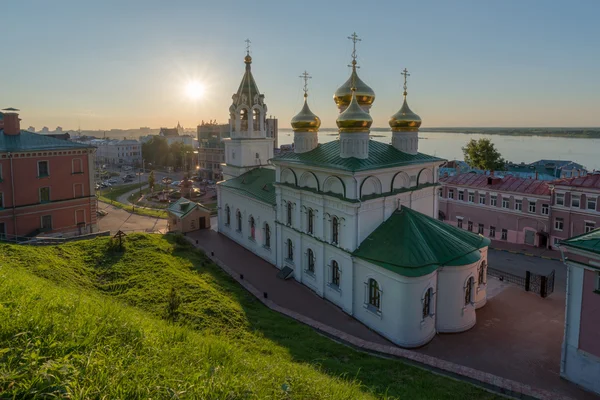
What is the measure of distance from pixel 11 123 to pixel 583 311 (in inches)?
1157

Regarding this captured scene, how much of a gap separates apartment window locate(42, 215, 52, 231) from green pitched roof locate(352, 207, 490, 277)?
19.4 meters

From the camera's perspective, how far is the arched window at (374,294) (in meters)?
15.5

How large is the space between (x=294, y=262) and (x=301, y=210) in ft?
9.73

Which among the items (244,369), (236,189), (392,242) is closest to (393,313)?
(392,242)

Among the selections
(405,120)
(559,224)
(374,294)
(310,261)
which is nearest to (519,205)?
(559,224)

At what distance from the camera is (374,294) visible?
618 inches

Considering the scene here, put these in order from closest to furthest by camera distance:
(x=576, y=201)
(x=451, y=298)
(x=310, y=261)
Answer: (x=451, y=298), (x=310, y=261), (x=576, y=201)

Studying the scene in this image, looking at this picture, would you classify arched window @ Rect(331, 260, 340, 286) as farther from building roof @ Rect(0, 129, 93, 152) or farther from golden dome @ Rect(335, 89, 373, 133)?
building roof @ Rect(0, 129, 93, 152)

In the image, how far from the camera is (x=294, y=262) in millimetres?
20344

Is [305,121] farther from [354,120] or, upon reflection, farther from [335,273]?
[335,273]

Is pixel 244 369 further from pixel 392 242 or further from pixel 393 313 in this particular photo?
pixel 392 242

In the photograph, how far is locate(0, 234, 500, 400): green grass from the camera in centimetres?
507

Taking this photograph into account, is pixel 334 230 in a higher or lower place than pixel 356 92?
lower

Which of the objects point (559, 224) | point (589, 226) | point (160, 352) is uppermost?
point (160, 352)
